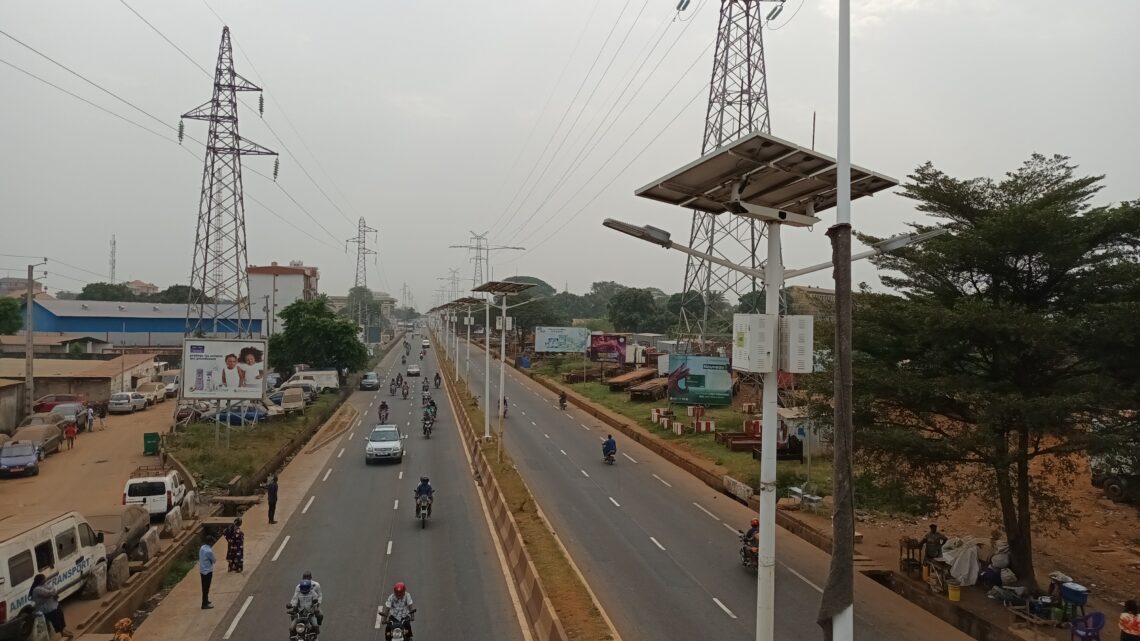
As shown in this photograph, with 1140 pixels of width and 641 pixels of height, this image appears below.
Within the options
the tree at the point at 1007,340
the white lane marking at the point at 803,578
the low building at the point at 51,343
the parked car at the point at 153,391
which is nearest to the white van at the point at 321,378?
the parked car at the point at 153,391

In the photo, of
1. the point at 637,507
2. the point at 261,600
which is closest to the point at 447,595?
the point at 261,600

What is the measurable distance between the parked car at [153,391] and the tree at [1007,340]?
158 feet

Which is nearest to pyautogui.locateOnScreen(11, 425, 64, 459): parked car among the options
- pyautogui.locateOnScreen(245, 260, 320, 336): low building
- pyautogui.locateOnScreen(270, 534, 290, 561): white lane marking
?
pyautogui.locateOnScreen(270, 534, 290, 561): white lane marking

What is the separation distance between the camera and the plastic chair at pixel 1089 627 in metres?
11.8

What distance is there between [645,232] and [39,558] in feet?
41.5

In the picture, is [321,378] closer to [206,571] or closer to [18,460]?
[18,460]

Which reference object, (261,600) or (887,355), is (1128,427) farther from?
(261,600)

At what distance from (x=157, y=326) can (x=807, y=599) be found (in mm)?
97888

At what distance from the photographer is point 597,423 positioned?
43562 millimetres

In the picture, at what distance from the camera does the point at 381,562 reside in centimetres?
1670

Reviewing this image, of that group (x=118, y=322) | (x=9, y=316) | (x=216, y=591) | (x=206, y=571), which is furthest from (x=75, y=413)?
(x=118, y=322)

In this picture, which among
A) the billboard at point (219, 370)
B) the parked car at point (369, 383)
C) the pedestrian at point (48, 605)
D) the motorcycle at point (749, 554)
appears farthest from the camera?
the parked car at point (369, 383)

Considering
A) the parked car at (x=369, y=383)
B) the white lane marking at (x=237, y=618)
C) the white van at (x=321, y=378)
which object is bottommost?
the white lane marking at (x=237, y=618)

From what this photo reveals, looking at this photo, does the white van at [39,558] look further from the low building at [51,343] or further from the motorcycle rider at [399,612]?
the low building at [51,343]
